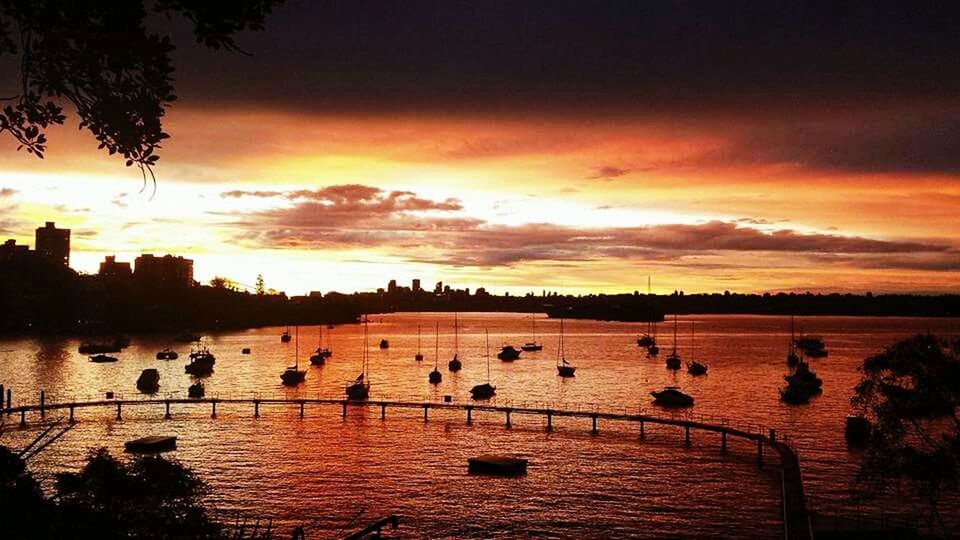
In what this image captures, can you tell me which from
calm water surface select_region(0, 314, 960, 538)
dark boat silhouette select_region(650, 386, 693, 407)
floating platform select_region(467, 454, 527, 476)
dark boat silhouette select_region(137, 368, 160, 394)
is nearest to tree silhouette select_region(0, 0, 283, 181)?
calm water surface select_region(0, 314, 960, 538)

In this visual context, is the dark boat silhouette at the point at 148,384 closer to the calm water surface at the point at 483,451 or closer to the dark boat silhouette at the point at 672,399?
the calm water surface at the point at 483,451

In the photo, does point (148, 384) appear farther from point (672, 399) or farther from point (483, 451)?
point (672, 399)

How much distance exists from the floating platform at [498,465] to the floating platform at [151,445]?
29.4 meters

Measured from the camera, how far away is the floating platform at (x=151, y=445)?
242 feet

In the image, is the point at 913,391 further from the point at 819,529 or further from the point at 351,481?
the point at 351,481

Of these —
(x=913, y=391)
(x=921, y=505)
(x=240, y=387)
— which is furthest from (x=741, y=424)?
(x=240, y=387)

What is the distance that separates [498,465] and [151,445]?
109ft

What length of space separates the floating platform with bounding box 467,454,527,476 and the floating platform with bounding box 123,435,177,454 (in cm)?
2938

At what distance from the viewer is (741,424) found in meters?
95.8

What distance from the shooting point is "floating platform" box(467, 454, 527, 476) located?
67875 mm

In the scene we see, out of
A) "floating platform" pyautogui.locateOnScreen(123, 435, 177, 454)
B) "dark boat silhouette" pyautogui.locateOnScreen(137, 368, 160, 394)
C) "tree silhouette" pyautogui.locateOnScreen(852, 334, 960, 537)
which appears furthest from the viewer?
"dark boat silhouette" pyautogui.locateOnScreen(137, 368, 160, 394)

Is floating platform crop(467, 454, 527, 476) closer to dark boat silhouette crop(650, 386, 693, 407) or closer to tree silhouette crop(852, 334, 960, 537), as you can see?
tree silhouette crop(852, 334, 960, 537)

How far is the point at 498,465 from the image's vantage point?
6831cm

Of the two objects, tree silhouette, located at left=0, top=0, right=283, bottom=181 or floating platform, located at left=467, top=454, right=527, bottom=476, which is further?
floating platform, located at left=467, top=454, right=527, bottom=476
